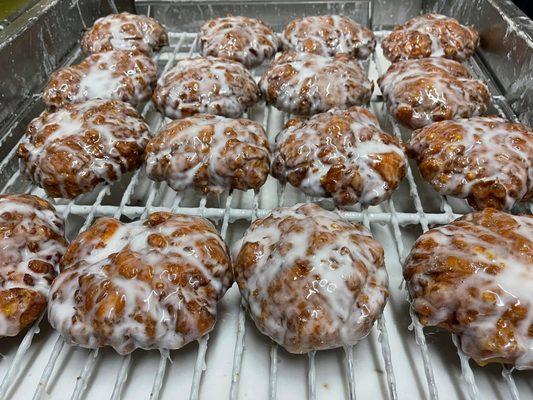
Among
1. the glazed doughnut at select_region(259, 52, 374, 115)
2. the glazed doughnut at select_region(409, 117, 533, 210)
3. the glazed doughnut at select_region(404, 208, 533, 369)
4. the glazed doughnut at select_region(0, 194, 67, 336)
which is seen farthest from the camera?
the glazed doughnut at select_region(259, 52, 374, 115)

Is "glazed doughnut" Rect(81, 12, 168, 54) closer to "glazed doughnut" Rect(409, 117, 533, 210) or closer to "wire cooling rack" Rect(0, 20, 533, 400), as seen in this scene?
"wire cooling rack" Rect(0, 20, 533, 400)

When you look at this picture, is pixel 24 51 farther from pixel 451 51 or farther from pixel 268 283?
pixel 451 51

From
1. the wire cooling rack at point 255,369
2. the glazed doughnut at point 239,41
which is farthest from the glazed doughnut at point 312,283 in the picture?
the glazed doughnut at point 239,41

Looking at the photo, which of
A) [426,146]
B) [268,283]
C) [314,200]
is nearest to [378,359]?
[268,283]

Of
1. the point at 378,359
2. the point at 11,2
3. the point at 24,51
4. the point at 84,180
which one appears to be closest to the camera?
the point at 378,359

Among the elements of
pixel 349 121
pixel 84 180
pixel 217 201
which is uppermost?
pixel 349 121

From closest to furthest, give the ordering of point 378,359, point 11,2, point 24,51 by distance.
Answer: point 378,359 < point 24,51 < point 11,2

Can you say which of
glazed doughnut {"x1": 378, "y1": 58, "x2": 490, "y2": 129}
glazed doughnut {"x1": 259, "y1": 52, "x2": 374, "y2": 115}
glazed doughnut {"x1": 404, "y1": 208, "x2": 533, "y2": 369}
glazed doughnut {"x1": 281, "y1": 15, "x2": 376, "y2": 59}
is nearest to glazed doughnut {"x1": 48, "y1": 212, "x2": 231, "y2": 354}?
glazed doughnut {"x1": 404, "y1": 208, "x2": 533, "y2": 369}
